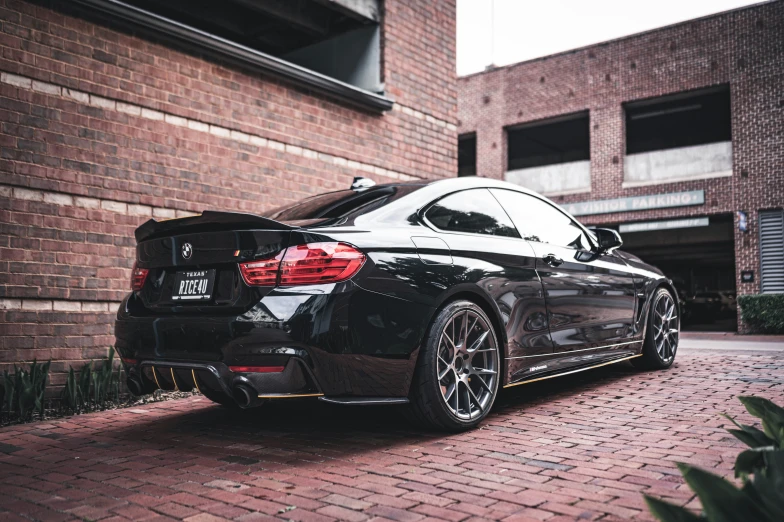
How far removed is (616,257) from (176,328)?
13.1 feet

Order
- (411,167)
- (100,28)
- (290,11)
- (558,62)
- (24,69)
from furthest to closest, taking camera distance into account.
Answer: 1. (558,62)
2. (411,167)
3. (290,11)
4. (100,28)
5. (24,69)

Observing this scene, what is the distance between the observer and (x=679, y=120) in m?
23.6

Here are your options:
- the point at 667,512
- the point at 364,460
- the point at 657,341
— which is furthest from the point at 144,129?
the point at 667,512

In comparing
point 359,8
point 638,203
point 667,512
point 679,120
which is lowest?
point 667,512

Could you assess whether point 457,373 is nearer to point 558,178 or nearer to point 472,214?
point 472,214

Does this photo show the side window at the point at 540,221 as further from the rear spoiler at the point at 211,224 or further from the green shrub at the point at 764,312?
the green shrub at the point at 764,312

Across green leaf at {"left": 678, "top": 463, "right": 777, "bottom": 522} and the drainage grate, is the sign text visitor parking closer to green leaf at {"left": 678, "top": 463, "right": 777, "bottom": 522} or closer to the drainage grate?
the drainage grate

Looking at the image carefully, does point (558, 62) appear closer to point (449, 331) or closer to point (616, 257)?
point (616, 257)

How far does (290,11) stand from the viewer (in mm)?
8555

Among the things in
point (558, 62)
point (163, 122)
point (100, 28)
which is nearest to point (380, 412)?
point (163, 122)

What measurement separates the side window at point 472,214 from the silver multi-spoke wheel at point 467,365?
2.01 feet

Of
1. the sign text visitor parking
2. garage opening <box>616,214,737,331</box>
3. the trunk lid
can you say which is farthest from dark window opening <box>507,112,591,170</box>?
the trunk lid

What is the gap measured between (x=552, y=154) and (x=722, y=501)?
28296 millimetres

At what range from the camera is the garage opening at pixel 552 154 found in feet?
73.2
